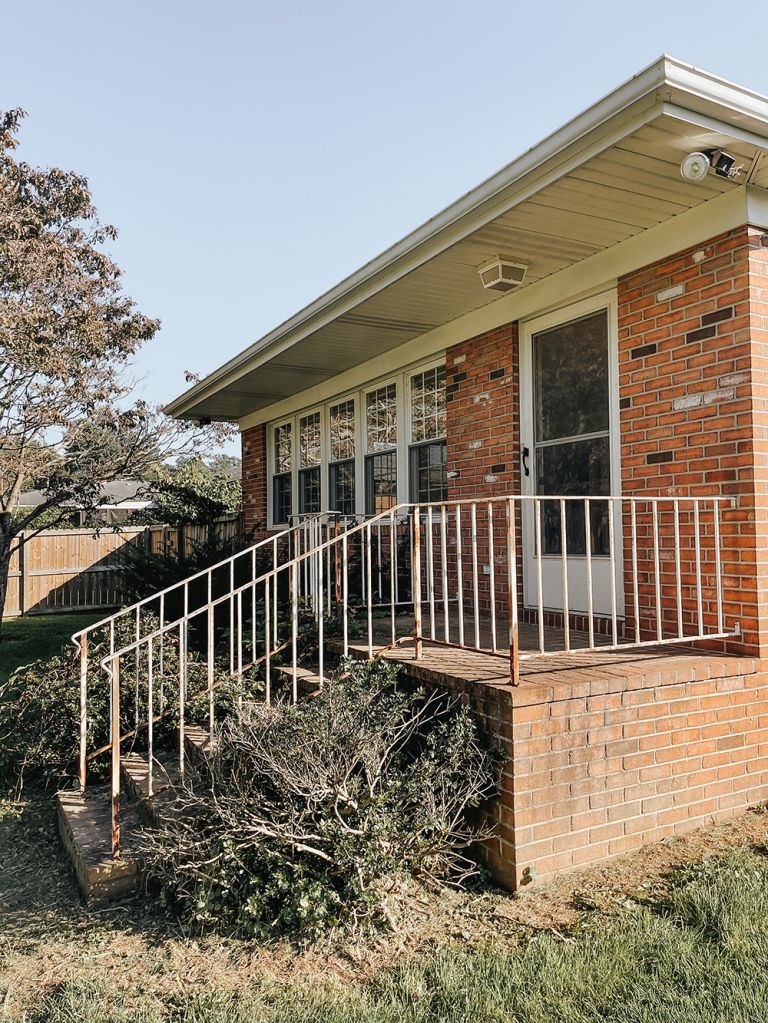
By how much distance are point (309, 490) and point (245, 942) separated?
23.4 ft

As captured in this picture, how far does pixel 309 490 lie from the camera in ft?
32.0

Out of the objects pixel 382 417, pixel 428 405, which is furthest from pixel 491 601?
pixel 382 417

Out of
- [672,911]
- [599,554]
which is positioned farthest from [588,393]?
[672,911]

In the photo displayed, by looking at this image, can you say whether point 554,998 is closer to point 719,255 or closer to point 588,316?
point 719,255

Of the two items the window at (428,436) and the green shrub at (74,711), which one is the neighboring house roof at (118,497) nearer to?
the window at (428,436)

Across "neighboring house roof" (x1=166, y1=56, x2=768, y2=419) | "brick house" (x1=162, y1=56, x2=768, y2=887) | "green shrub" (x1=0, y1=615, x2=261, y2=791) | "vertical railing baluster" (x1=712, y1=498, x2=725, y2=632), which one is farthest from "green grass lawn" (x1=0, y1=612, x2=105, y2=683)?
"vertical railing baluster" (x1=712, y1=498, x2=725, y2=632)

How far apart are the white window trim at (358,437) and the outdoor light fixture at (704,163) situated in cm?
342

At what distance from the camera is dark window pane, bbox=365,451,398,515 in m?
7.72

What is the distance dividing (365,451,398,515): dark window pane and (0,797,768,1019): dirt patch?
4668mm

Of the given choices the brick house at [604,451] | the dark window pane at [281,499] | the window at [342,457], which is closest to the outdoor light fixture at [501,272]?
the brick house at [604,451]

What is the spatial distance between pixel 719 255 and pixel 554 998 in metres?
3.75

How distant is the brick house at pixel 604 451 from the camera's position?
3379 mm

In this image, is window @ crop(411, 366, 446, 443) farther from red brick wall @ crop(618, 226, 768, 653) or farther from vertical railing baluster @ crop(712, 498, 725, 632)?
vertical railing baluster @ crop(712, 498, 725, 632)

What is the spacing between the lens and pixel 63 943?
3016mm
